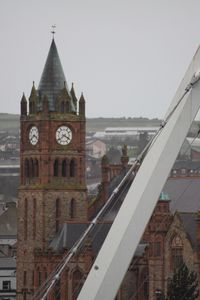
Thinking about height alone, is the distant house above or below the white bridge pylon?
below

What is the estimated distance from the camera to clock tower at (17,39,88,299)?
74125mm

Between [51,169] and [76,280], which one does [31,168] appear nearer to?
[51,169]

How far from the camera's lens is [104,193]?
77312 mm

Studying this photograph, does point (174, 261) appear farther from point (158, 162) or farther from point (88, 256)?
point (158, 162)

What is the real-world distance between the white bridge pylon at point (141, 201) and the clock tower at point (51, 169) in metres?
50.9

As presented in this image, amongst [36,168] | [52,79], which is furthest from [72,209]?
[52,79]

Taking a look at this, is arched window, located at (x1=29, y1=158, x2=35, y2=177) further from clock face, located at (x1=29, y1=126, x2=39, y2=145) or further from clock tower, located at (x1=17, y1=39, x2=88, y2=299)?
clock face, located at (x1=29, y1=126, x2=39, y2=145)

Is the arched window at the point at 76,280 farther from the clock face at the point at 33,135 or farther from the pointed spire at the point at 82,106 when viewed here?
the pointed spire at the point at 82,106

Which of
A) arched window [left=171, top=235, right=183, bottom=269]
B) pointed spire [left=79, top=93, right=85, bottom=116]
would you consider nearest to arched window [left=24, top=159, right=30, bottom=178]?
pointed spire [left=79, top=93, right=85, bottom=116]

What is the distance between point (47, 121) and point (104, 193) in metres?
5.75

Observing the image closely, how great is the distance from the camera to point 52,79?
75.8 m

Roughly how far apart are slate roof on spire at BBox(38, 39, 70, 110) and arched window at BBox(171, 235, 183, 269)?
33.1ft

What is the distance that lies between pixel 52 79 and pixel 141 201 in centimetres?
5344

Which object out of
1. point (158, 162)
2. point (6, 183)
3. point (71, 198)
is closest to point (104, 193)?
point (71, 198)
